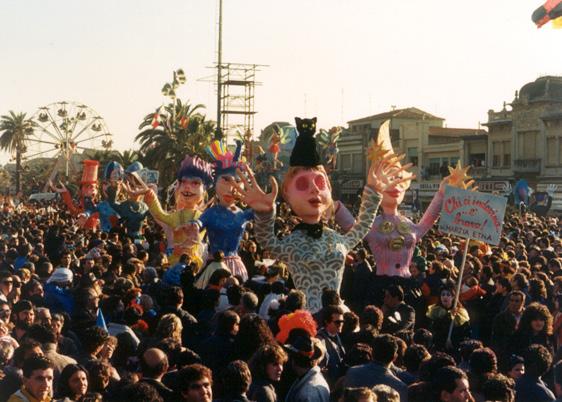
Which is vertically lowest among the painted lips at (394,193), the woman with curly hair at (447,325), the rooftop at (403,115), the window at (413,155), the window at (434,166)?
the woman with curly hair at (447,325)

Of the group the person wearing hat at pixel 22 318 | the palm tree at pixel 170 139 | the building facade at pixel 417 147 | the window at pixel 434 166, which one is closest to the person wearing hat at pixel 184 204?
the person wearing hat at pixel 22 318

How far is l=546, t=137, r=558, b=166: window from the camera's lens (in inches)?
1767

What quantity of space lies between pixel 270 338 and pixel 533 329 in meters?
2.49

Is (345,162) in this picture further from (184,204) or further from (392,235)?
(392,235)

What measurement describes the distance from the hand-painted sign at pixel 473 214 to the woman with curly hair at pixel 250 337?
4.35m

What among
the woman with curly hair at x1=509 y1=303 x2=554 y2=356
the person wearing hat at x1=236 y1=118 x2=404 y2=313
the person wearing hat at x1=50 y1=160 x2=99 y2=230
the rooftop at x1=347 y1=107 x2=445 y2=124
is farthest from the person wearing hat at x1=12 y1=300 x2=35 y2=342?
the rooftop at x1=347 y1=107 x2=445 y2=124

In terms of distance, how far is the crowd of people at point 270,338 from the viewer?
5004mm

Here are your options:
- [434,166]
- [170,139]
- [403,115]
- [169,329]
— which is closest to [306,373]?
[169,329]

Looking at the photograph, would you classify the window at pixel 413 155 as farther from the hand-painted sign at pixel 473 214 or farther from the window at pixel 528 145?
the hand-painted sign at pixel 473 214

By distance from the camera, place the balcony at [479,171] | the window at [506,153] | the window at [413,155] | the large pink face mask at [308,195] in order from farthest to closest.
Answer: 1. the window at [413,155]
2. the balcony at [479,171]
3. the window at [506,153]
4. the large pink face mask at [308,195]

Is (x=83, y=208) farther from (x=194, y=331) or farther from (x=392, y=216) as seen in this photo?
(x=194, y=331)

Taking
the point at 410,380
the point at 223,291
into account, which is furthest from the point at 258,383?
the point at 223,291

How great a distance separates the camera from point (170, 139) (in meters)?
40.5

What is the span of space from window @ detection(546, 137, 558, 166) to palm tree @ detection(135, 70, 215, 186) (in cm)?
1797
